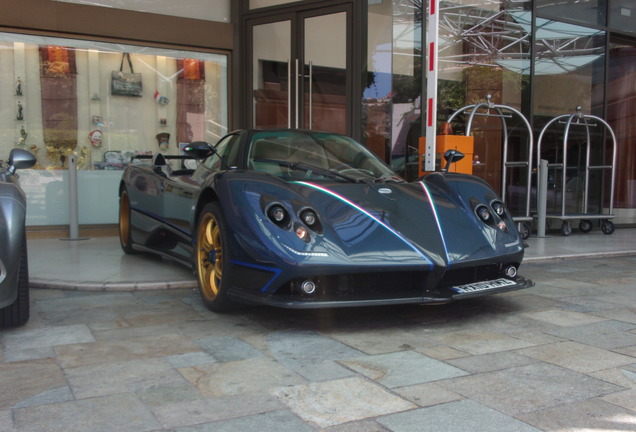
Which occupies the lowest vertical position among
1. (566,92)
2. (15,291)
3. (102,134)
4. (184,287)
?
(184,287)

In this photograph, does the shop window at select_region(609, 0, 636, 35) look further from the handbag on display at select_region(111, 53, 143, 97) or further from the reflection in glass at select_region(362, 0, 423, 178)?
the handbag on display at select_region(111, 53, 143, 97)

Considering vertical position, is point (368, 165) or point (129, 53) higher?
point (129, 53)

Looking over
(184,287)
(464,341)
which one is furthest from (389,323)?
(184,287)

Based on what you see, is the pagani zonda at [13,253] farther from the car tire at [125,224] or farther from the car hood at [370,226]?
the car tire at [125,224]

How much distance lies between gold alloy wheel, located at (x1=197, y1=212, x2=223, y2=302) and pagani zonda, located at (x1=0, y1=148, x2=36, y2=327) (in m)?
1.10

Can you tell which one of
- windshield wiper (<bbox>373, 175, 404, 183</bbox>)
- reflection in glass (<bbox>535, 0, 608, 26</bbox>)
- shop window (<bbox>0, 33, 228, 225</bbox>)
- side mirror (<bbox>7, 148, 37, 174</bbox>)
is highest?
reflection in glass (<bbox>535, 0, 608, 26</bbox>)

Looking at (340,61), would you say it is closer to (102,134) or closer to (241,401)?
(102,134)

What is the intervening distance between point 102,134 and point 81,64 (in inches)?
40.3

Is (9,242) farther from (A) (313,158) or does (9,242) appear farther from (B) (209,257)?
(A) (313,158)

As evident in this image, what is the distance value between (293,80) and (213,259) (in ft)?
18.6

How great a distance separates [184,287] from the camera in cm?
491

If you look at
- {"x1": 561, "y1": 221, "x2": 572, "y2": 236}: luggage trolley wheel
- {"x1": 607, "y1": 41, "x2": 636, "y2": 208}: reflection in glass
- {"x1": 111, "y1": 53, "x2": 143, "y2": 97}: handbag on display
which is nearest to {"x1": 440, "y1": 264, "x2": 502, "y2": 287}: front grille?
{"x1": 561, "y1": 221, "x2": 572, "y2": 236}: luggage trolley wheel

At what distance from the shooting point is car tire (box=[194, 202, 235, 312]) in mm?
3719

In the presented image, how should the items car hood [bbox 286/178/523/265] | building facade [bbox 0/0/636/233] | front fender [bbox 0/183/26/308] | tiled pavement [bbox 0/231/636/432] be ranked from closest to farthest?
1. tiled pavement [bbox 0/231/636/432]
2. front fender [bbox 0/183/26/308]
3. car hood [bbox 286/178/523/265]
4. building facade [bbox 0/0/636/233]
